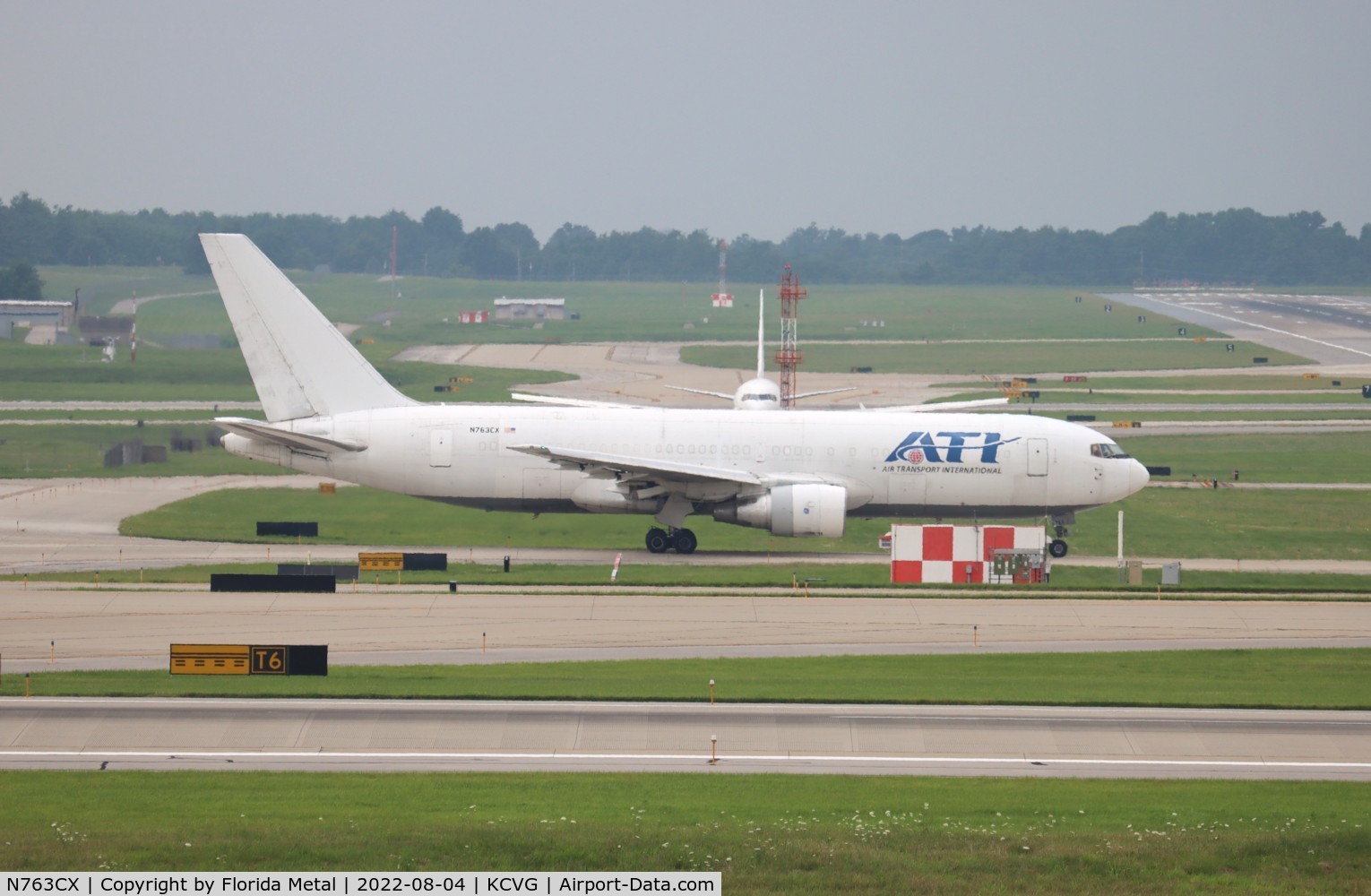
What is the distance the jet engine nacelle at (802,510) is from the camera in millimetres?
48125

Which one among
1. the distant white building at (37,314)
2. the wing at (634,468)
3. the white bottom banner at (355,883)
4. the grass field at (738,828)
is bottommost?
the grass field at (738,828)

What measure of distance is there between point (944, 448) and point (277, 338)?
908 inches

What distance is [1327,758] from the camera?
2617 centimetres

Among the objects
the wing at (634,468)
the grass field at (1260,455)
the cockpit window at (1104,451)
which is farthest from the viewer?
the grass field at (1260,455)

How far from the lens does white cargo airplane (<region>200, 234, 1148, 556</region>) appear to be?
49.8 m

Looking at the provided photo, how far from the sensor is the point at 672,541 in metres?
50.2

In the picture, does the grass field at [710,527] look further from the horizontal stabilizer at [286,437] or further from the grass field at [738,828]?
the grass field at [738,828]

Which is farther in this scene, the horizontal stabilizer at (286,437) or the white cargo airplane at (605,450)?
the white cargo airplane at (605,450)

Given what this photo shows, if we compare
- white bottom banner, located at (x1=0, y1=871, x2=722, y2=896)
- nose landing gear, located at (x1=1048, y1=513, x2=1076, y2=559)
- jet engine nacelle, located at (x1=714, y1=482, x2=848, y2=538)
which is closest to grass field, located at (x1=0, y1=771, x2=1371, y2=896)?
white bottom banner, located at (x1=0, y1=871, x2=722, y2=896)

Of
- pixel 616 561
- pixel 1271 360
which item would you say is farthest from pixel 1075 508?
pixel 1271 360

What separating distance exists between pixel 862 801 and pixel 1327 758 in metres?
9.36

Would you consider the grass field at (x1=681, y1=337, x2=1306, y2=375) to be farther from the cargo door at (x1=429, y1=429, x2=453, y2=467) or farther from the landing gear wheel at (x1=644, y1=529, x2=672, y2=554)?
the cargo door at (x1=429, y1=429, x2=453, y2=467)

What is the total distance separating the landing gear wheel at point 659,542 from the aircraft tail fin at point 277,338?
36.2 feet

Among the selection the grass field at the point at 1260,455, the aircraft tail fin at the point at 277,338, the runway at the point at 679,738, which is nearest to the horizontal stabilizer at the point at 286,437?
the aircraft tail fin at the point at 277,338
